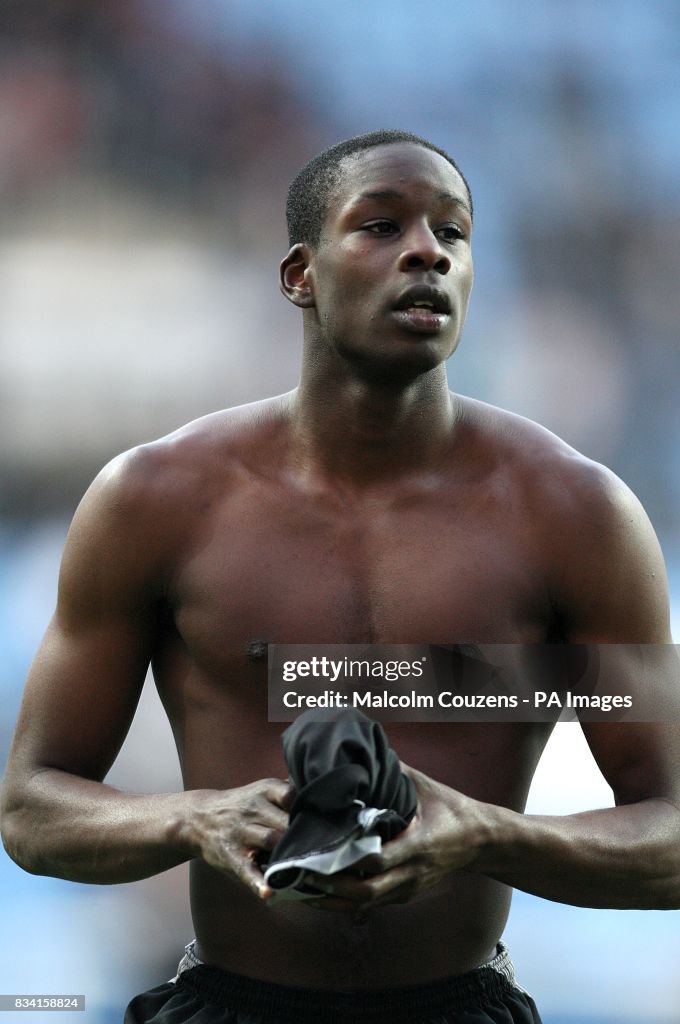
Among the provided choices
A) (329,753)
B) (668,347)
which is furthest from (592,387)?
(329,753)

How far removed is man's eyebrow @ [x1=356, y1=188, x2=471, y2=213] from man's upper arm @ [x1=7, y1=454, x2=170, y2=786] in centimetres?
38

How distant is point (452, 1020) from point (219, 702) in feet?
1.25

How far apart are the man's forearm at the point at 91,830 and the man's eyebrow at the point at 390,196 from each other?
625 mm

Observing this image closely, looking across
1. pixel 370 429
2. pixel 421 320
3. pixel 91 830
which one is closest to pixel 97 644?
pixel 91 830

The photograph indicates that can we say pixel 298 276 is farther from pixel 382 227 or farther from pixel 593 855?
pixel 593 855

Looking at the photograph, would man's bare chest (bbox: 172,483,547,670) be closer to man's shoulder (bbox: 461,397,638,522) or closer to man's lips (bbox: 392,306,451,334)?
man's shoulder (bbox: 461,397,638,522)

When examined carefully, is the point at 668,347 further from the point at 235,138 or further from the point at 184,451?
the point at 184,451

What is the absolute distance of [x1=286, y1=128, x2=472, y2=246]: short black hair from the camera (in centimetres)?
151

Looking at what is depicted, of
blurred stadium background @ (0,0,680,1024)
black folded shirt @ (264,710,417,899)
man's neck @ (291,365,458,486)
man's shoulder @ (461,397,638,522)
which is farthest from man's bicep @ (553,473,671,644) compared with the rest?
blurred stadium background @ (0,0,680,1024)

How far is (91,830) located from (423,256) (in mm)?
647

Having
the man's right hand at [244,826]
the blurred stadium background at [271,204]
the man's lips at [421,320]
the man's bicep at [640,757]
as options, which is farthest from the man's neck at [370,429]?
the blurred stadium background at [271,204]

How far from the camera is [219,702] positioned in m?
1.46

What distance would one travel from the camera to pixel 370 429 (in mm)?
1521

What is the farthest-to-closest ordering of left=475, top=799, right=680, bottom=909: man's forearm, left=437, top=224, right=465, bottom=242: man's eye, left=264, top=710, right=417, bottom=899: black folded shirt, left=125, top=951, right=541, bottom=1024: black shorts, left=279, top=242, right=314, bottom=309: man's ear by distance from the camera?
1. left=279, top=242, right=314, bottom=309: man's ear
2. left=437, top=224, right=465, bottom=242: man's eye
3. left=125, top=951, right=541, bottom=1024: black shorts
4. left=475, top=799, right=680, bottom=909: man's forearm
5. left=264, top=710, right=417, bottom=899: black folded shirt
